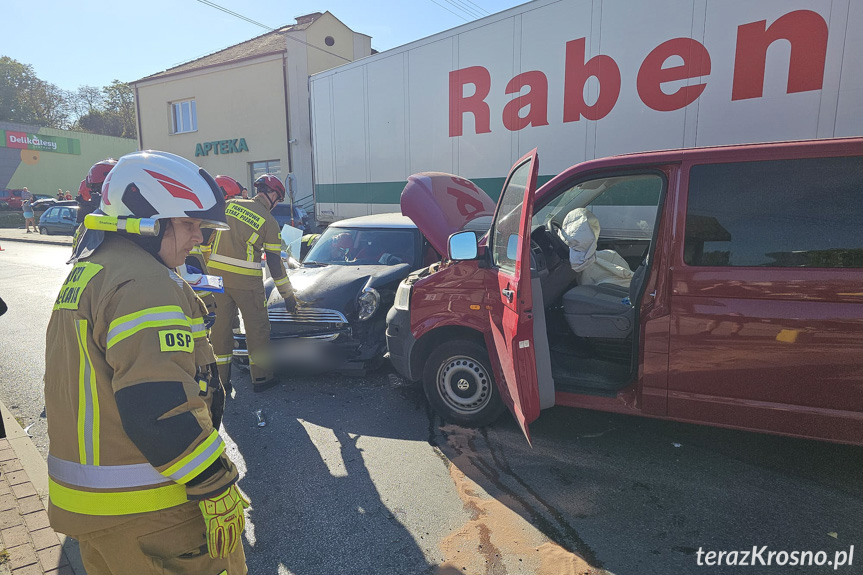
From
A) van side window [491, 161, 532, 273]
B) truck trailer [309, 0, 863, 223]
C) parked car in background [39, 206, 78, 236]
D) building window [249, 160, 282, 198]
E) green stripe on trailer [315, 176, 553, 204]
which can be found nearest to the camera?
van side window [491, 161, 532, 273]

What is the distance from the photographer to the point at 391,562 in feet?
8.23

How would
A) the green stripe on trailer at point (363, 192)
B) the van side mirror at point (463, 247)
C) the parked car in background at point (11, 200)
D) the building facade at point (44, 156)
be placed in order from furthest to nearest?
the building facade at point (44, 156)
the parked car in background at point (11, 200)
the green stripe on trailer at point (363, 192)
the van side mirror at point (463, 247)

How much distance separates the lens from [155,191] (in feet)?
4.97

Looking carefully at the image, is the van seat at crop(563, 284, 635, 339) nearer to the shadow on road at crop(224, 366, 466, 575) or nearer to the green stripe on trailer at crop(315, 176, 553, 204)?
the shadow on road at crop(224, 366, 466, 575)

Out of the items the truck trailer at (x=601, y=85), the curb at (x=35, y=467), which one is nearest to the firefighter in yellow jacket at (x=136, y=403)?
the curb at (x=35, y=467)

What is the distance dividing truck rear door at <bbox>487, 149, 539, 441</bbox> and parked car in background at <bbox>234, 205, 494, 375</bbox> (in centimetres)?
151

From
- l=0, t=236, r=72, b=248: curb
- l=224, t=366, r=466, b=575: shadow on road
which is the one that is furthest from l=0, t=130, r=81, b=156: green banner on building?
l=224, t=366, r=466, b=575: shadow on road

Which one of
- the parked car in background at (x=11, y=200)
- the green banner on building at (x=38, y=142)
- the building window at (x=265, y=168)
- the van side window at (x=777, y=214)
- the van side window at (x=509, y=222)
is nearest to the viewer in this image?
the van side window at (x=777, y=214)

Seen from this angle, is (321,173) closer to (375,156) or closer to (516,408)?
(375,156)

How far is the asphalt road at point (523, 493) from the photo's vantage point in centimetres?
254

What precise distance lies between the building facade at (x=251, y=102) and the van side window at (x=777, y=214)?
17.4 m

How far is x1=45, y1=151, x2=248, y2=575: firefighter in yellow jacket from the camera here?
1.35 metres

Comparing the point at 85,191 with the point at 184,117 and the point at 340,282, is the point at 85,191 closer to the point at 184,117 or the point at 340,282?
the point at 340,282

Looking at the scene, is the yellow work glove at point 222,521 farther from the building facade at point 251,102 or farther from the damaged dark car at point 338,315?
the building facade at point 251,102
